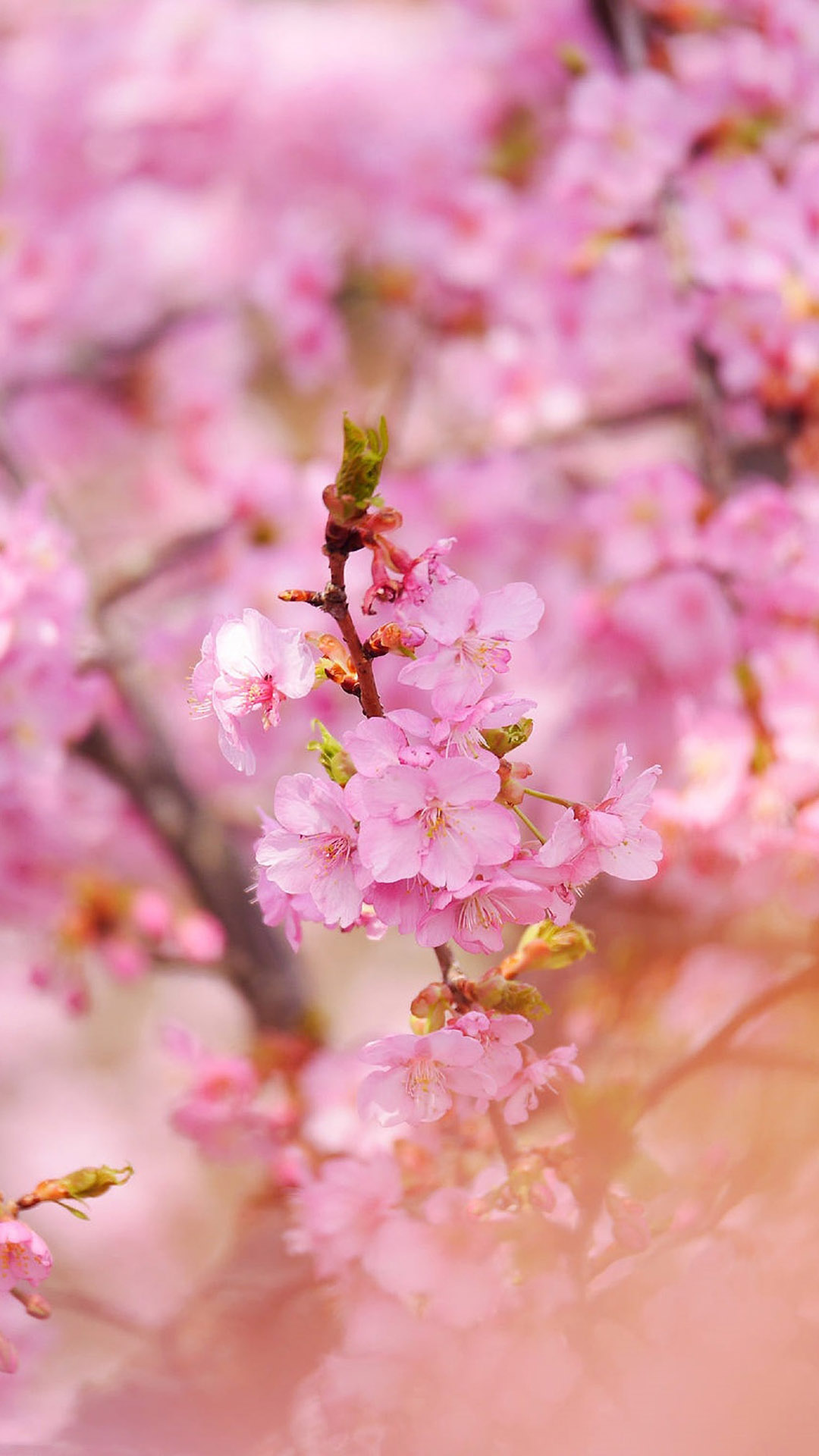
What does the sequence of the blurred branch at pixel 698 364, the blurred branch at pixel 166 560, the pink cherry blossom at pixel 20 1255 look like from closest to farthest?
the pink cherry blossom at pixel 20 1255 → the blurred branch at pixel 698 364 → the blurred branch at pixel 166 560

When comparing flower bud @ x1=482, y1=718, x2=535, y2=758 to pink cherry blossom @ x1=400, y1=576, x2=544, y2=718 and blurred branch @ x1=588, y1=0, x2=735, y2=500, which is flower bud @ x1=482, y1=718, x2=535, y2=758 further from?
blurred branch @ x1=588, y1=0, x2=735, y2=500

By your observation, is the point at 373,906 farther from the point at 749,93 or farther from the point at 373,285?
the point at 373,285

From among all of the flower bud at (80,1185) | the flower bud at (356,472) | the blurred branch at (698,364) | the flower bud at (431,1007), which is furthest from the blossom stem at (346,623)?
the blurred branch at (698,364)

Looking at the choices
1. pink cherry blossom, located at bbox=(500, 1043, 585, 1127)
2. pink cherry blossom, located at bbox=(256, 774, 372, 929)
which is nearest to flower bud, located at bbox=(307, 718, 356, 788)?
pink cherry blossom, located at bbox=(256, 774, 372, 929)

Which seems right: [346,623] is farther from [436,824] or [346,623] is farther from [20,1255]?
[20,1255]

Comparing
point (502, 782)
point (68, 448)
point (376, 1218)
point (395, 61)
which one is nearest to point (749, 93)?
point (502, 782)

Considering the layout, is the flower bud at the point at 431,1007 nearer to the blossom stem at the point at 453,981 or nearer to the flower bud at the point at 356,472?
the blossom stem at the point at 453,981
